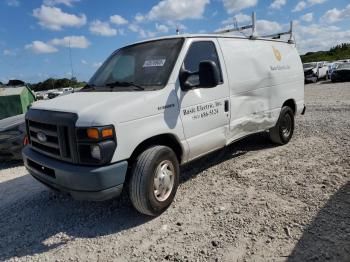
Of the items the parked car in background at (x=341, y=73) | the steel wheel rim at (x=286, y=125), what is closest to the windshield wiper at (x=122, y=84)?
the steel wheel rim at (x=286, y=125)

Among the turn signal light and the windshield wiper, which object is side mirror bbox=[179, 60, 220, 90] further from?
the turn signal light

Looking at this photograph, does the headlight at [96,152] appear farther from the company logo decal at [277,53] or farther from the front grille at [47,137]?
the company logo decal at [277,53]

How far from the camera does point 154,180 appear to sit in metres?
3.89

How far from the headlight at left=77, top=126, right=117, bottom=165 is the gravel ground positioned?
92 centimetres

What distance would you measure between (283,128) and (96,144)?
4.45m

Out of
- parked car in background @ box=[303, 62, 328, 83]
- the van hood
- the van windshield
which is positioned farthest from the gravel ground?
parked car in background @ box=[303, 62, 328, 83]

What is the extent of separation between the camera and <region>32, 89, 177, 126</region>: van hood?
11.3 ft

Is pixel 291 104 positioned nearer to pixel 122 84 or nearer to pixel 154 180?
pixel 122 84

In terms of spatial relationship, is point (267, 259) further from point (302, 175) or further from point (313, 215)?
point (302, 175)

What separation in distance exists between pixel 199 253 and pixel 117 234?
101 centimetres

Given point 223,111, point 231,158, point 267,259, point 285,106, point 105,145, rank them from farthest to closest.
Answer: point 285,106 → point 231,158 → point 223,111 → point 105,145 → point 267,259

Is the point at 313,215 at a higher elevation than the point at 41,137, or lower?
lower

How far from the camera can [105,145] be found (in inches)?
134

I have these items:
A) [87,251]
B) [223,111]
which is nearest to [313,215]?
[223,111]
